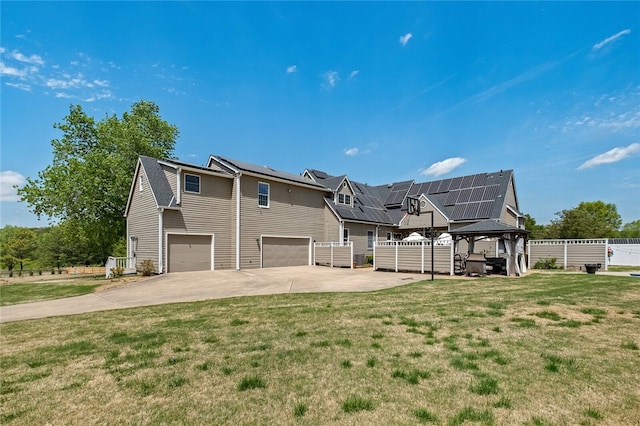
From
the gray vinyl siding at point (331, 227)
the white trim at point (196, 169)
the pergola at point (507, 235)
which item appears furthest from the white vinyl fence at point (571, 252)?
the white trim at point (196, 169)

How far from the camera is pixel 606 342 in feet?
16.3

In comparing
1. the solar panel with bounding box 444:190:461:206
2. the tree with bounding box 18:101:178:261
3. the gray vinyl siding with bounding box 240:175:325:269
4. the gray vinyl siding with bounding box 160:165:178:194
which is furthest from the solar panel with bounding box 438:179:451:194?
the tree with bounding box 18:101:178:261

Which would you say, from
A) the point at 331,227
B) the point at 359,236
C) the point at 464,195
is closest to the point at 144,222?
the point at 331,227

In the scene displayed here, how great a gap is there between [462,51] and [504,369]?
18.5 meters

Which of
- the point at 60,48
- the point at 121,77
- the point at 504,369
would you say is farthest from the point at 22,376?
the point at 121,77

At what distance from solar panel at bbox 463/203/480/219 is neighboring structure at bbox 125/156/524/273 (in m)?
0.12

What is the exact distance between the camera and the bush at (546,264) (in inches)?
784

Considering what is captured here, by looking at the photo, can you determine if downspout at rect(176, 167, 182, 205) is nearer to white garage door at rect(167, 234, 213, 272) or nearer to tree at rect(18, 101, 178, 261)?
white garage door at rect(167, 234, 213, 272)

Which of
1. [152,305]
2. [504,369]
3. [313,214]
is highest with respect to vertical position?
[313,214]

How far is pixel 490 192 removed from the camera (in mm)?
25875

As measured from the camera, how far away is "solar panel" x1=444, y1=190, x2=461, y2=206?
89.4ft

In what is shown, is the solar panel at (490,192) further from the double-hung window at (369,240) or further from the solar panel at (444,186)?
the double-hung window at (369,240)

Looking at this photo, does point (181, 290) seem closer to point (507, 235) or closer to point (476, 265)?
point (476, 265)

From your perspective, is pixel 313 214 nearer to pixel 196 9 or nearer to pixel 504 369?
pixel 196 9
